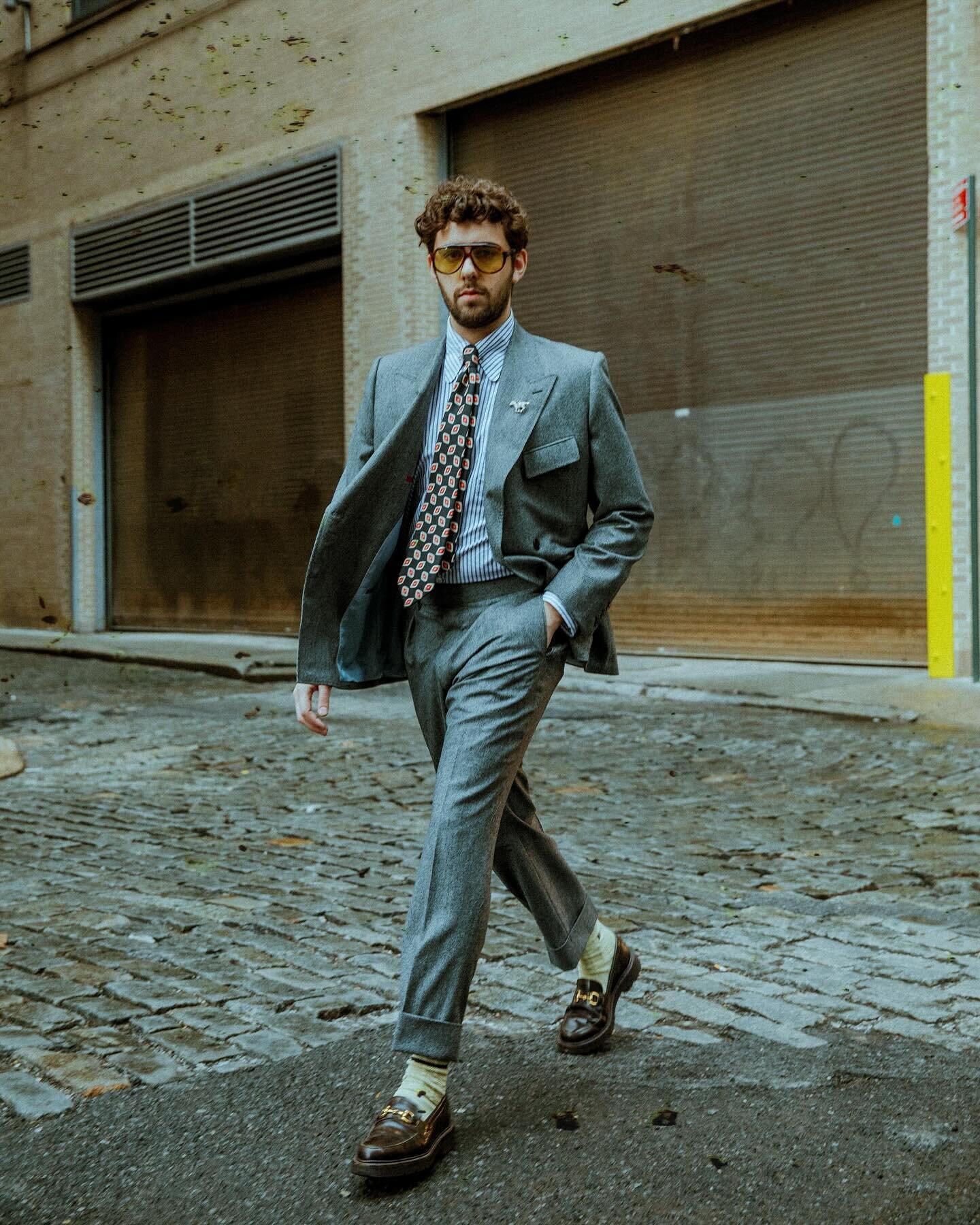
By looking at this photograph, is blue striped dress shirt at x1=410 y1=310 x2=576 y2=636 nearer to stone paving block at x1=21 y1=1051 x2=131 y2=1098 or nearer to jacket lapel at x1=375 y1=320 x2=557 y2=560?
jacket lapel at x1=375 y1=320 x2=557 y2=560

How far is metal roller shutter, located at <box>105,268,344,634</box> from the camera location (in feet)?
59.9

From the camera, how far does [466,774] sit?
10.1 feet

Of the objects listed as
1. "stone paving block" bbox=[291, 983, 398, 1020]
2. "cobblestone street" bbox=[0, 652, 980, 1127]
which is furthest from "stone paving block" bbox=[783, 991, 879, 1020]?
"stone paving block" bbox=[291, 983, 398, 1020]

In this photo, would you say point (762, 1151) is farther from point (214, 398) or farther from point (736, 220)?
point (214, 398)

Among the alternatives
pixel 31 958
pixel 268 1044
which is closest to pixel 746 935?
pixel 268 1044

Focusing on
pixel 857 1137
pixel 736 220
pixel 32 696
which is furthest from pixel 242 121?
pixel 857 1137

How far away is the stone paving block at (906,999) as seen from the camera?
3.90m

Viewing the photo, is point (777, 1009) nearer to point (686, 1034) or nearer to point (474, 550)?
point (686, 1034)

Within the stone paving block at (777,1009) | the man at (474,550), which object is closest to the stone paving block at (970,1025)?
the stone paving block at (777,1009)

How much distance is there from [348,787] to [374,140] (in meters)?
10.8

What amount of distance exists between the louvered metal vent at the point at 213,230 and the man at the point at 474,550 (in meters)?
14.3

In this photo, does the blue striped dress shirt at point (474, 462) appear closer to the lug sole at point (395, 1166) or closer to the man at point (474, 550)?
the man at point (474, 550)

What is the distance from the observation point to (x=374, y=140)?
16.6 metres

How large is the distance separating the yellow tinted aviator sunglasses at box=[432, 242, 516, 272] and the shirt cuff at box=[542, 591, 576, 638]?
2.42 ft
